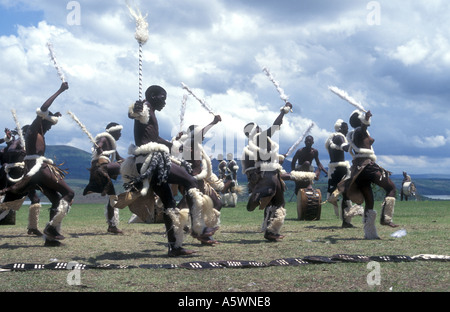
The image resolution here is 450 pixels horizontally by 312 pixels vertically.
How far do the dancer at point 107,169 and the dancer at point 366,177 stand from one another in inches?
188

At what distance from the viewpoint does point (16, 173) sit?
40.1ft

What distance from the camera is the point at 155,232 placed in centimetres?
1145

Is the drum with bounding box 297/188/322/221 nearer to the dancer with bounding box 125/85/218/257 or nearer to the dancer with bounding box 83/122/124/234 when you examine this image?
the dancer with bounding box 83/122/124/234

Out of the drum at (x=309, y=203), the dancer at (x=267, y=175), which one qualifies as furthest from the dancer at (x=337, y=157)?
the dancer at (x=267, y=175)

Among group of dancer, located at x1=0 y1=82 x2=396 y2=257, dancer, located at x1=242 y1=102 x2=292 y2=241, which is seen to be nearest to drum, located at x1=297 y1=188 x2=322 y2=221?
group of dancer, located at x1=0 y1=82 x2=396 y2=257

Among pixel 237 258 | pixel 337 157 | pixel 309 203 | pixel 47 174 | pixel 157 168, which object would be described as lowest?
pixel 237 258

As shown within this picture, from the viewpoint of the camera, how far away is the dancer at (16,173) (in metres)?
10.4

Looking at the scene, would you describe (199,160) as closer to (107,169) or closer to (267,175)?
(267,175)

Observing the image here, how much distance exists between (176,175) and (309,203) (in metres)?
7.52

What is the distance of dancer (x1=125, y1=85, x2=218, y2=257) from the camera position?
23.6ft

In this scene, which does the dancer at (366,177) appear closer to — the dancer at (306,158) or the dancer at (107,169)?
the dancer at (107,169)

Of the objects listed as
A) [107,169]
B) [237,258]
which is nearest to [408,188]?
[107,169]
